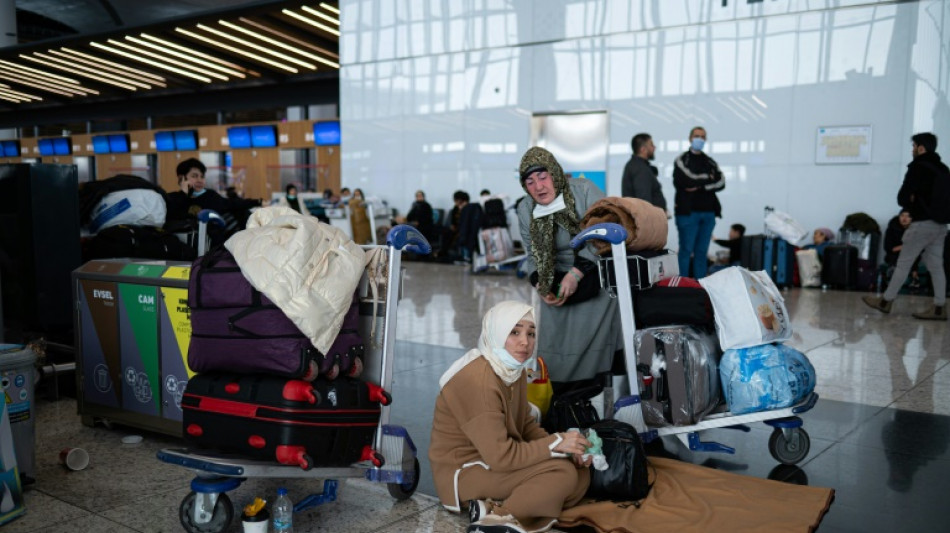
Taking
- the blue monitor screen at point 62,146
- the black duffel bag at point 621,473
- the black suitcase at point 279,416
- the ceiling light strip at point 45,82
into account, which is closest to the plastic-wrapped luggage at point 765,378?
the black duffel bag at point 621,473

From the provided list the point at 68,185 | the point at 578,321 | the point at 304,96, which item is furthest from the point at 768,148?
the point at 304,96

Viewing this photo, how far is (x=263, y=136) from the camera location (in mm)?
23703

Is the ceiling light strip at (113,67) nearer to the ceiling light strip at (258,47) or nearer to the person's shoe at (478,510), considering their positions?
the ceiling light strip at (258,47)

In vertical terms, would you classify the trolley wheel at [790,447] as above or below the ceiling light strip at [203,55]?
below

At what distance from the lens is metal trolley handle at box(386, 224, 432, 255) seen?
9.55 feet

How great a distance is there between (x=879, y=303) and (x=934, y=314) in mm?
603

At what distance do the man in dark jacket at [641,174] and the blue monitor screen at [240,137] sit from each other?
18.5 m

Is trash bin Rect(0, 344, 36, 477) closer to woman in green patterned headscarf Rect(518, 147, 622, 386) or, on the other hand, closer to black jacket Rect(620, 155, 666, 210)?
woman in green patterned headscarf Rect(518, 147, 622, 386)

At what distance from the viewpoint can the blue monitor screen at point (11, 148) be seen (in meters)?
34.5

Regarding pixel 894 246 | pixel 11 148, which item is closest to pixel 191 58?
pixel 894 246

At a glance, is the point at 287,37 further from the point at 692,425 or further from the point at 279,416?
the point at 279,416

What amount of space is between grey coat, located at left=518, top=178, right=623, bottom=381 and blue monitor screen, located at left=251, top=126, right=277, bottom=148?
2086 centimetres

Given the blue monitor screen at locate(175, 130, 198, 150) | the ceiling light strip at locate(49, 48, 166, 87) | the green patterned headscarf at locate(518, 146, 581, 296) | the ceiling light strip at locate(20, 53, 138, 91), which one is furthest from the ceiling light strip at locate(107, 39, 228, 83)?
the green patterned headscarf at locate(518, 146, 581, 296)

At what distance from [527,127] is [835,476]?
11.7m
